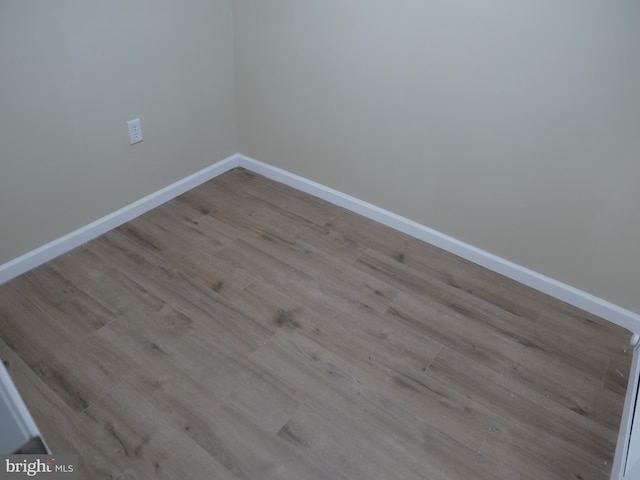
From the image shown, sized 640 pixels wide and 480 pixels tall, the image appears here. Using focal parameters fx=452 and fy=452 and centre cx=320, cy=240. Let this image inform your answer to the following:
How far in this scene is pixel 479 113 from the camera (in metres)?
1.85

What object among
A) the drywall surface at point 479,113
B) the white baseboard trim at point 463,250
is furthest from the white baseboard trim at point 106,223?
the drywall surface at point 479,113

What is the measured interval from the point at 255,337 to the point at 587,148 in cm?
143

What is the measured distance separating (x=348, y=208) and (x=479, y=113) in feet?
2.84

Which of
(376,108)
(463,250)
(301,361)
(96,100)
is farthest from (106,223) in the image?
(463,250)

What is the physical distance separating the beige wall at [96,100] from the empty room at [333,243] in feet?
0.03

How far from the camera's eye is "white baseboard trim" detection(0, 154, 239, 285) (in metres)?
1.91

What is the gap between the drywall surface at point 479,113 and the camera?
1589 millimetres

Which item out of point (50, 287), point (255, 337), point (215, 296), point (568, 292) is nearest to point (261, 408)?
point (255, 337)

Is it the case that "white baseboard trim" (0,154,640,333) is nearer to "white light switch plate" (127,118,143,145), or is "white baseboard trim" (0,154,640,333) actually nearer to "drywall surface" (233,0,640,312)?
"drywall surface" (233,0,640,312)

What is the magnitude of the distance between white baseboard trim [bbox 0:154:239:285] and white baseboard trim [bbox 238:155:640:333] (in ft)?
0.81

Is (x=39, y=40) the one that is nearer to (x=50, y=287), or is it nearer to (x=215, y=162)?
(x=50, y=287)

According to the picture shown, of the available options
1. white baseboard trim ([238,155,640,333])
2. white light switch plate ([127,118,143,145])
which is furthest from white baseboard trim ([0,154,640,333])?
white light switch plate ([127,118,143,145])

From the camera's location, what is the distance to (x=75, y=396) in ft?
4.84

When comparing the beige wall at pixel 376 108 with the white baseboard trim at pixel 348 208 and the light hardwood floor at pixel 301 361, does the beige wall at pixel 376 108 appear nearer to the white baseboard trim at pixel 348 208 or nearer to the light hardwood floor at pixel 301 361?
the white baseboard trim at pixel 348 208
